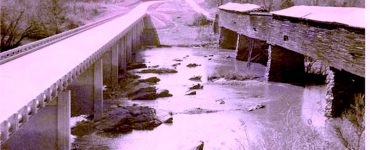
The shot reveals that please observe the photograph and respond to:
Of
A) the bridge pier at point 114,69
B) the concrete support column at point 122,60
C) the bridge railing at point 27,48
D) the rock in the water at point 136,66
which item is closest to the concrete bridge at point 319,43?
the rock in the water at point 136,66

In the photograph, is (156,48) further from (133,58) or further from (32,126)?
(32,126)

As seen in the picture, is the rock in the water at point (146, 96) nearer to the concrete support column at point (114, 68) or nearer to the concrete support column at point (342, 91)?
the concrete support column at point (114, 68)

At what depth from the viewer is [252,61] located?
39.8 m

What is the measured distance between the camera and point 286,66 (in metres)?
30.5

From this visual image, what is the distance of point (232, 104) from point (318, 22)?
602 centimetres

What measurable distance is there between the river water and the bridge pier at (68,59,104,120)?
2.26m

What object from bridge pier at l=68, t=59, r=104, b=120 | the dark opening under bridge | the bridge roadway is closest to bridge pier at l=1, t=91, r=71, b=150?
the dark opening under bridge

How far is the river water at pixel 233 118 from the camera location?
58.1 feet

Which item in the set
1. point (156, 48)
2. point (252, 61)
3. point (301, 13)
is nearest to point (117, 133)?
point (301, 13)

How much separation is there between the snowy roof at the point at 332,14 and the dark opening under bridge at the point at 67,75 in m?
0.47

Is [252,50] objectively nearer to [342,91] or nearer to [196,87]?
[196,87]

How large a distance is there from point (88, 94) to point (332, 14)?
12.3 meters

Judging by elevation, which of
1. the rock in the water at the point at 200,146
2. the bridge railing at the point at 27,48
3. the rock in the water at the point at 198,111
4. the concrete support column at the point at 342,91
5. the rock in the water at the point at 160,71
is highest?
the bridge railing at the point at 27,48

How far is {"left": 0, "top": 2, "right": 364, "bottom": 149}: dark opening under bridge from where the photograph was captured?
11250mm
